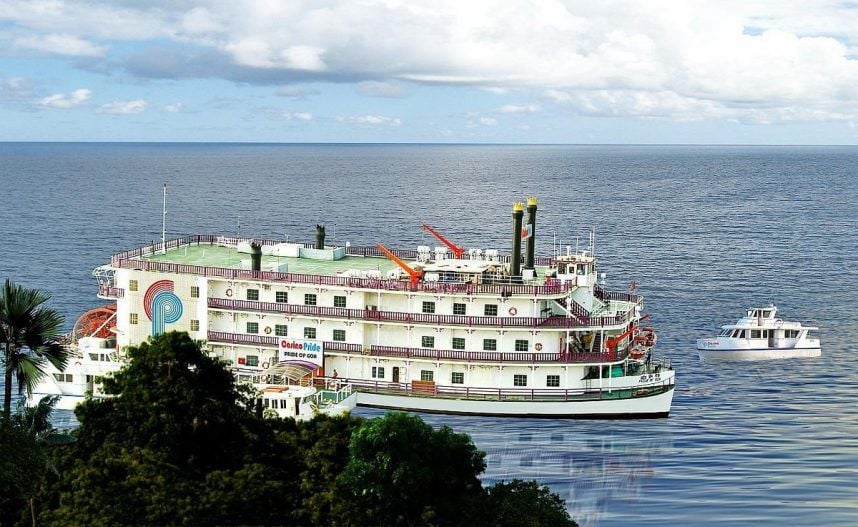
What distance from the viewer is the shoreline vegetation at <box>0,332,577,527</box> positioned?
3147cm

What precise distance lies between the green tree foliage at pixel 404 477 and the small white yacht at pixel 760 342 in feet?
145

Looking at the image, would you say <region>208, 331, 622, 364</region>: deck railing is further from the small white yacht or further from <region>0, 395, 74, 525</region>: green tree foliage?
<region>0, 395, 74, 525</region>: green tree foliage

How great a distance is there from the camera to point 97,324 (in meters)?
67.0

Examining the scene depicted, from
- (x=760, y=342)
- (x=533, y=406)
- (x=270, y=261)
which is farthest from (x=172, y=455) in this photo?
(x=760, y=342)

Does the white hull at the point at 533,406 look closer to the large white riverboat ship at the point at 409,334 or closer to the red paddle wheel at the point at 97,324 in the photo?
the large white riverboat ship at the point at 409,334

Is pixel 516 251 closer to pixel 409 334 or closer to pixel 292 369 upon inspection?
pixel 409 334

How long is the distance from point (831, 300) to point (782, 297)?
407 centimetres

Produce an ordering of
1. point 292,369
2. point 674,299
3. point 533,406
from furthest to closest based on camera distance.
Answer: point 674,299, point 292,369, point 533,406

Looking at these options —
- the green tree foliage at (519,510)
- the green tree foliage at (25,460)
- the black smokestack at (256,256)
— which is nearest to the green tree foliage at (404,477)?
the green tree foliage at (519,510)

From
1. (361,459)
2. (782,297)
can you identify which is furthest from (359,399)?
(782,297)

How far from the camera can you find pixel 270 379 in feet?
194

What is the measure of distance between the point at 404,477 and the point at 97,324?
39516 mm

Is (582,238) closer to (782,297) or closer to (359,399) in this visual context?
(782,297)

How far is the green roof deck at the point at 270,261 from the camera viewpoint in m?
65.9
